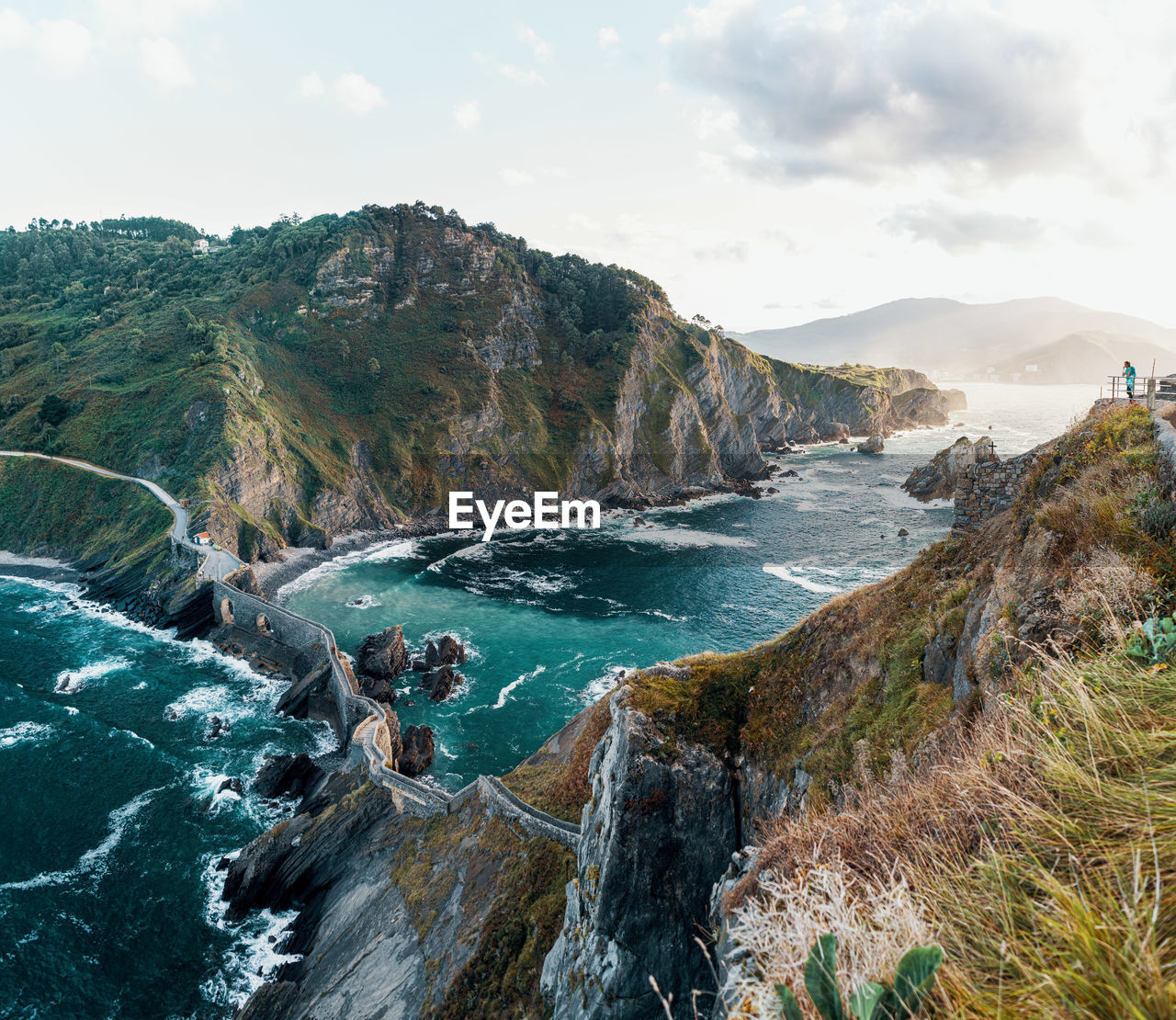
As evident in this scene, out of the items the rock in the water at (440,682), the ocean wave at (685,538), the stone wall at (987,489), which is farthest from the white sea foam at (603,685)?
the ocean wave at (685,538)

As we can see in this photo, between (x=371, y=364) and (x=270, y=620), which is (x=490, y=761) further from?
(x=371, y=364)

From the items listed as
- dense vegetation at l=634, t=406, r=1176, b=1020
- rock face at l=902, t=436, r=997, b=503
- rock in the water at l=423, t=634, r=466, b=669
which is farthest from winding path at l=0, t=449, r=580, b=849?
rock face at l=902, t=436, r=997, b=503

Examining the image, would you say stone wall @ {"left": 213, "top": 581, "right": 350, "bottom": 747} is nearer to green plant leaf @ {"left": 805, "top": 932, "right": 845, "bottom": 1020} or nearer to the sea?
the sea

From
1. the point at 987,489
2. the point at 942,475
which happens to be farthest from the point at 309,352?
the point at 942,475

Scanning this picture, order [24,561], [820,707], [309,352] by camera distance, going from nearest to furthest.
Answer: [820,707] → [24,561] → [309,352]

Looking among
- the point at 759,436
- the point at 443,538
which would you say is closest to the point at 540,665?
the point at 443,538

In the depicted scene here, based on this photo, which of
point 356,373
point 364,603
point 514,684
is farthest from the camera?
point 356,373

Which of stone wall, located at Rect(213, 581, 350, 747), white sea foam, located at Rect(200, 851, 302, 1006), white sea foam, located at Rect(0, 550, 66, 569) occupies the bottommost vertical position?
white sea foam, located at Rect(200, 851, 302, 1006)

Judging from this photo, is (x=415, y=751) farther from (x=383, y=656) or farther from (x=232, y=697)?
(x=232, y=697)

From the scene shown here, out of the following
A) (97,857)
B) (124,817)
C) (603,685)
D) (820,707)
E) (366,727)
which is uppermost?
(820,707)
